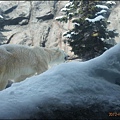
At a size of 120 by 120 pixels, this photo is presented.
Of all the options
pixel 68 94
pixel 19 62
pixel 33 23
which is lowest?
pixel 19 62

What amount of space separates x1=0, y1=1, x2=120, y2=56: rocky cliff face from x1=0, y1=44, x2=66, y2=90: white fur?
12.9 meters

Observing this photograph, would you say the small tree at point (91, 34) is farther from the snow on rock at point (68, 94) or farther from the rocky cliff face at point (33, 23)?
the snow on rock at point (68, 94)

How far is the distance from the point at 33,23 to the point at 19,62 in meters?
17.1

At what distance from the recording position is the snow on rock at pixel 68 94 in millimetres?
2227

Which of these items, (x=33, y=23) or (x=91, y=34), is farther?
(x=33, y=23)

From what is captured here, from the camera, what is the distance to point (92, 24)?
14734 mm

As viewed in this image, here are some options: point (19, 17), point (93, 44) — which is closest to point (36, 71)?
point (93, 44)

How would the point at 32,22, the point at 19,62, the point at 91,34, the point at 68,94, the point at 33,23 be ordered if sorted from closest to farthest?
the point at 68,94 → the point at 19,62 → the point at 91,34 → the point at 33,23 → the point at 32,22

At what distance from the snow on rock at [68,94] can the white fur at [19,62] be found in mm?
3397

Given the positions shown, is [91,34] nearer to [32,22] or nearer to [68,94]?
[32,22]

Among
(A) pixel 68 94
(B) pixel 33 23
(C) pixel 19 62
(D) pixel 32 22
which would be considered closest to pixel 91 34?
(C) pixel 19 62

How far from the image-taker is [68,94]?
8.25 feet

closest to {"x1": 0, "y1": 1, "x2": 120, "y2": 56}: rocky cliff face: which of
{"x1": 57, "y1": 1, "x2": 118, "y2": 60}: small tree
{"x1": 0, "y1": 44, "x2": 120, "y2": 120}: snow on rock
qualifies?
{"x1": 57, "y1": 1, "x2": 118, "y2": 60}: small tree

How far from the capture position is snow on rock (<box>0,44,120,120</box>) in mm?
2227
